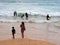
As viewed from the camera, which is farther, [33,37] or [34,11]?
[34,11]

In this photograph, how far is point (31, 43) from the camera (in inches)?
534

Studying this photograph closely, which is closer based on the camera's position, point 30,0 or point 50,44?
point 50,44

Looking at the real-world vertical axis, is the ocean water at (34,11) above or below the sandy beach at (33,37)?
above

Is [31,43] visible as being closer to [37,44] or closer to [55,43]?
[37,44]

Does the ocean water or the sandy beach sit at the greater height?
the ocean water

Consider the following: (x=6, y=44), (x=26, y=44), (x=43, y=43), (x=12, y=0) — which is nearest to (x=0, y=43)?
(x=6, y=44)

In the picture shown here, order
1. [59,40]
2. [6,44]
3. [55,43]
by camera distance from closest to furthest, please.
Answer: [6,44]
[55,43]
[59,40]

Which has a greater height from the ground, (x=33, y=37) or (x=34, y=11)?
(x=34, y=11)

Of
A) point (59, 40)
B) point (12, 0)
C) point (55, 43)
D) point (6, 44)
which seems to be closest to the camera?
point (6, 44)

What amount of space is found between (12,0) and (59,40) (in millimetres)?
58807

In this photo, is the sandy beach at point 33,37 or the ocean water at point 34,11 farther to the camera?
the ocean water at point 34,11

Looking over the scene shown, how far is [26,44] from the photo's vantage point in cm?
1329

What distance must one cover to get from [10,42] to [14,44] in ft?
1.99

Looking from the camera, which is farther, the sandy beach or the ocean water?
the ocean water
